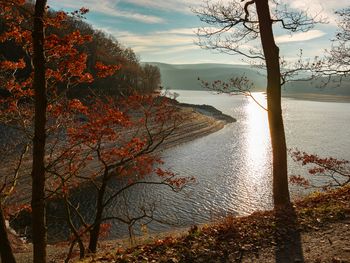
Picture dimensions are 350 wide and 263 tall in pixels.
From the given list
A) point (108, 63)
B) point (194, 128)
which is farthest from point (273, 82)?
point (108, 63)

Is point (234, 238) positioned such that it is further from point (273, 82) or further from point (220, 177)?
point (220, 177)

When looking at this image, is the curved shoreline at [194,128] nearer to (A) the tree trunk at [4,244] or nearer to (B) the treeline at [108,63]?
(B) the treeline at [108,63]

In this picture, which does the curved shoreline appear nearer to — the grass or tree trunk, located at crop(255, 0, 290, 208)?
tree trunk, located at crop(255, 0, 290, 208)

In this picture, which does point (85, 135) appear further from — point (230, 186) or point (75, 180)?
point (230, 186)

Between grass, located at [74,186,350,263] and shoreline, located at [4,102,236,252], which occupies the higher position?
grass, located at [74,186,350,263]

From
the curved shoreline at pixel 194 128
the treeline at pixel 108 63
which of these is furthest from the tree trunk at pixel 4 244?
the treeline at pixel 108 63

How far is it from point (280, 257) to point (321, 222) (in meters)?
2.07

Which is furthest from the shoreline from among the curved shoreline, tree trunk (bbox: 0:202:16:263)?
tree trunk (bbox: 0:202:16:263)

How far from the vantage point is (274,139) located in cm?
1083

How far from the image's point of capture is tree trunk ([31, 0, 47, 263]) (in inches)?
292

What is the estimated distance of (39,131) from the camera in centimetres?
787

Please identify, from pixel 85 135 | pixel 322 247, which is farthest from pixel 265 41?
pixel 85 135

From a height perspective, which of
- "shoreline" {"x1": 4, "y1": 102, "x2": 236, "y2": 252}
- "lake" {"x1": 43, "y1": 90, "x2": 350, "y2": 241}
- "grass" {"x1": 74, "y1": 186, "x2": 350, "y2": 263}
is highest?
"grass" {"x1": 74, "y1": 186, "x2": 350, "y2": 263}

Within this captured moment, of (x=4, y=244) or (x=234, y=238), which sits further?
(x=4, y=244)
